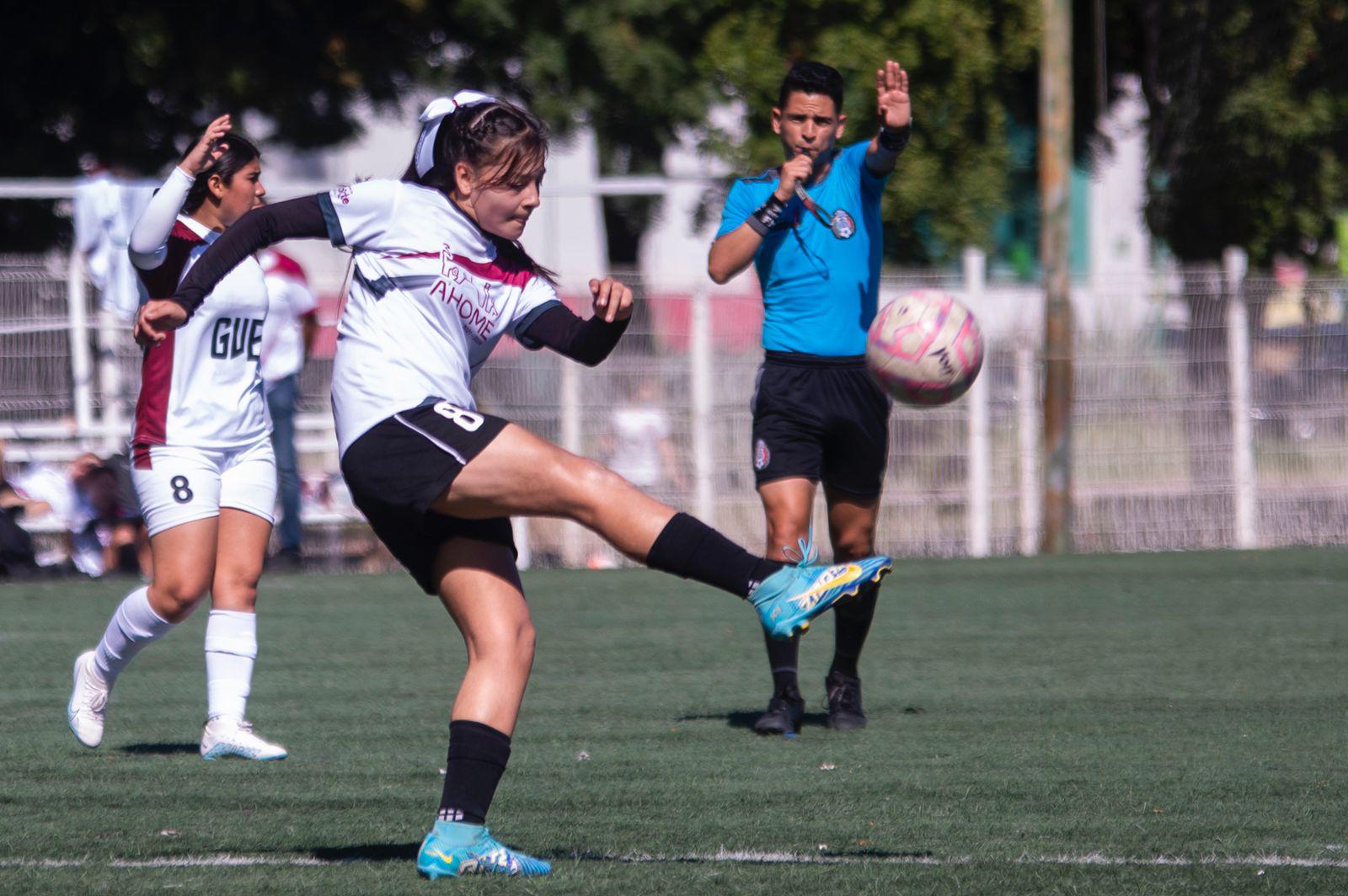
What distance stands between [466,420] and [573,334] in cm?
43

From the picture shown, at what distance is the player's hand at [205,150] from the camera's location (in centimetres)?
551

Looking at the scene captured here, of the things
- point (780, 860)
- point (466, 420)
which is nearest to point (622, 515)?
point (466, 420)

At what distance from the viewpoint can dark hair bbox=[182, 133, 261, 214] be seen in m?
6.57

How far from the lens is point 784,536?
6938mm

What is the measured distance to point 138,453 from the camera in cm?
658

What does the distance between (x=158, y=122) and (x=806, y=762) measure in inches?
650

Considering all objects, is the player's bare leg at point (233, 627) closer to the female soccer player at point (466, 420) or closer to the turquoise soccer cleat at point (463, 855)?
the female soccer player at point (466, 420)

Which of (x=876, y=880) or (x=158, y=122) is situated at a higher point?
(x=158, y=122)

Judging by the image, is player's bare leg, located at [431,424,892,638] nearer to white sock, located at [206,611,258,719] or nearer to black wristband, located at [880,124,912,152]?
white sock, located at [206,611,258,719]

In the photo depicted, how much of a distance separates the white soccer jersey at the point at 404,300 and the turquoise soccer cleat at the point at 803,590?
0.84 meters

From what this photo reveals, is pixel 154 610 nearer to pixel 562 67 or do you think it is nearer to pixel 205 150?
pixel 205 150

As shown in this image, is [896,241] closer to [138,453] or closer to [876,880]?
[138,453]

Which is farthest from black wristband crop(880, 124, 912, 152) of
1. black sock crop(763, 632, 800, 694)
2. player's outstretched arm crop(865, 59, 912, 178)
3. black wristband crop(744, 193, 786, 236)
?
black sock crop(763, 632, 800, 694)

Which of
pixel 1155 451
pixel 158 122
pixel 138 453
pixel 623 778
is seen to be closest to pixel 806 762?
pixel 623 778
